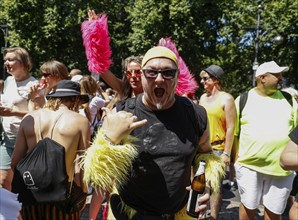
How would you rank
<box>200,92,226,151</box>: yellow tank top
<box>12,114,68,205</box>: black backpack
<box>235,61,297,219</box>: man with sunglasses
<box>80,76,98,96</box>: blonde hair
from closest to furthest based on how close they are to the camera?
<box>12,114,68,205</box>: black backpack < <box>235,61,297,219</box>: man with sunglasses < <box>200,92,226,151</box>: yellow tank top < <box>80,76,98,96</box>: blonde hair

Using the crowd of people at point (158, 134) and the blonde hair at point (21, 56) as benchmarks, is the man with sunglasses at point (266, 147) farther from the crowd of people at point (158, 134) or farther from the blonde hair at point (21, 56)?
the blonde hair at point (21, 56)

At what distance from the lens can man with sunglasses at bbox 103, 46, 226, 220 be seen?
2.27 metres

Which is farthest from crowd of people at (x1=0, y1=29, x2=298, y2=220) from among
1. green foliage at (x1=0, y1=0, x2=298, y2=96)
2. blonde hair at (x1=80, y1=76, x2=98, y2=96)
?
green foliage at (x1=0, y1=0, x2=298, y2=96)

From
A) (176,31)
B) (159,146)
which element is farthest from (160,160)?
(176,31)

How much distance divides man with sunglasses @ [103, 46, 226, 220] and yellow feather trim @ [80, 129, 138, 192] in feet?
0.40

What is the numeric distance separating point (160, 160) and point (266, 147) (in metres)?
1.93

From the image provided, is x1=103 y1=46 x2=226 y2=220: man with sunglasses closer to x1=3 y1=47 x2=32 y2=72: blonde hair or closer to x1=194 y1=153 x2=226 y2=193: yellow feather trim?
x1=194 y1=153 x2=226 y2=193: yellow feather trim

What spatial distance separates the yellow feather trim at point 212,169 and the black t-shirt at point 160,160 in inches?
10.7

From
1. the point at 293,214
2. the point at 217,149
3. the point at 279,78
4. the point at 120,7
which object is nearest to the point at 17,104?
the point at 217,149

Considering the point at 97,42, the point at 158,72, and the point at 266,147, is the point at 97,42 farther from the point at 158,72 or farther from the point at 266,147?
the point at 266,147

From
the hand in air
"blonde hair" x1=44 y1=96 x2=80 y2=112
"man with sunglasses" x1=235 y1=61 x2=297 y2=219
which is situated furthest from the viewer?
"man with sunglasses" x1=235 y1=61 x2=297 y2=219

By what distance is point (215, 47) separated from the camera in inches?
988

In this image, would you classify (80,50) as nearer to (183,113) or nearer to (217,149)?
(217,149)

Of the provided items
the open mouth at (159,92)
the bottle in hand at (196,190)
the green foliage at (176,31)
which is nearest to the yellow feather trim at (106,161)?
the open mouth at (159,92)
